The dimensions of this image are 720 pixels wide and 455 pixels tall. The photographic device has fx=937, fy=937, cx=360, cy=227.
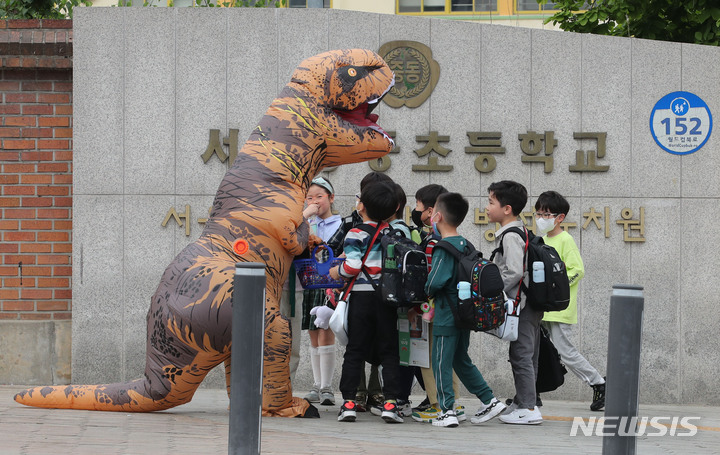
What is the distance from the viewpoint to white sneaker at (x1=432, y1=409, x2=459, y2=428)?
582cm

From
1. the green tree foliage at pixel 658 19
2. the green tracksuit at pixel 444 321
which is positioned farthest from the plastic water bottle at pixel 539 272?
the green tree foliage at pixel 658 19

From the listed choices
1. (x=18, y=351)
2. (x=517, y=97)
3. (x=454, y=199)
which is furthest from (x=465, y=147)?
(x=18, y=351)

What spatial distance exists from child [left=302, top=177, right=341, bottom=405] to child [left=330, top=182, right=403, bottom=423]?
72cm

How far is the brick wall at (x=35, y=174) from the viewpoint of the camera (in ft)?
26.1

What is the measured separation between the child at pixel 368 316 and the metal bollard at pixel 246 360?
213 cm

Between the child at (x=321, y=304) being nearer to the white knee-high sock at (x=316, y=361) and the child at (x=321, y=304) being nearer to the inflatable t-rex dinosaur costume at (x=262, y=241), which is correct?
the white knee-high sock at (x=316, y=361)

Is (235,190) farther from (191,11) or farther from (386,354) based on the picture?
(191,11)

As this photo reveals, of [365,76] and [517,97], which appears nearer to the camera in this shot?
[365,76]

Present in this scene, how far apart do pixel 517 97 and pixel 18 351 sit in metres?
4.75

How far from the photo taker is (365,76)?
5.97 metres

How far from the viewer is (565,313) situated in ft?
23.5

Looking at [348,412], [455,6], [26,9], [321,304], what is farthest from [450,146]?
[455,6]

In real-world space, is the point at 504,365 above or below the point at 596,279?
below

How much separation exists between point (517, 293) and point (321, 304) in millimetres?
1492
